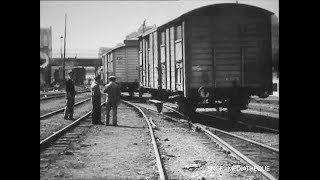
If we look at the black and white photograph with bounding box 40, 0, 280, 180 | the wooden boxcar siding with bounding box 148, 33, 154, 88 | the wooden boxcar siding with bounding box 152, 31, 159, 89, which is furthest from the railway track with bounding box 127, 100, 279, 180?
the wooden boxcar siding with bounding box 148, 33, 154, 88

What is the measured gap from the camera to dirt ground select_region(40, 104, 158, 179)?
575 centimetres

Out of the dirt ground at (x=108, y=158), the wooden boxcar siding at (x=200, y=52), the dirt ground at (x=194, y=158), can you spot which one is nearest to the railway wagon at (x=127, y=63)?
the wooden boxcar siding at (x=200, y=52)

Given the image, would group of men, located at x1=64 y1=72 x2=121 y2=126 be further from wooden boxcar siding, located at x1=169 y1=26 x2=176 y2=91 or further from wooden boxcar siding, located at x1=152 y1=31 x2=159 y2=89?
wooden boxcar siding, located at x1=152 y1=31 x2=159 y2=89

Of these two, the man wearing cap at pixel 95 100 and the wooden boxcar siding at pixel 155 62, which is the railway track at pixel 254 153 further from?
the wooden boxcar siding at pixel 155 62

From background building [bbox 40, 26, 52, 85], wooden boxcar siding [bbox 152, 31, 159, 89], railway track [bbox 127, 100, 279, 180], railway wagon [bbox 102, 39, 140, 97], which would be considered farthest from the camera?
railway wagon [bbox 102, 39, 140, 97]

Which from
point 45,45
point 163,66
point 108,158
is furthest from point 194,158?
point 163,66

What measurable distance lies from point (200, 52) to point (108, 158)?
483 centimetres

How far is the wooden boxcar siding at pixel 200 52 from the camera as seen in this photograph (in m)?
10.1

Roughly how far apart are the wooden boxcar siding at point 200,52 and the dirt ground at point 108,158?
228 cm

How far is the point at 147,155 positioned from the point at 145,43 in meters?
9.57

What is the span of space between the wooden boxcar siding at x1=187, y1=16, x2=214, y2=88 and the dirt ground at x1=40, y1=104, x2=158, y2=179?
2.28 metres

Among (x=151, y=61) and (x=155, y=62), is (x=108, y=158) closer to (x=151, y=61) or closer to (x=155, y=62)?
(x=155, y=62)
